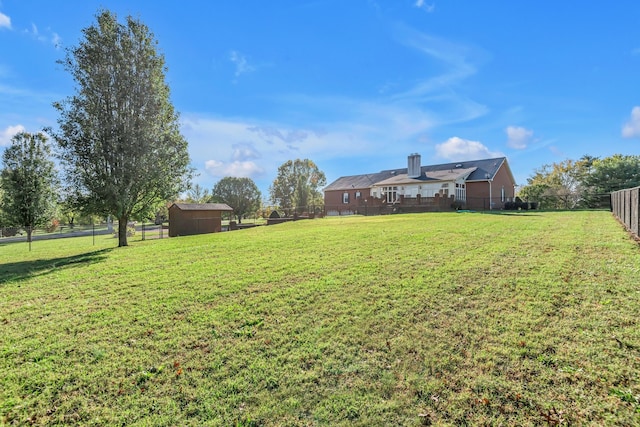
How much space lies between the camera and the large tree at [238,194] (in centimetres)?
5938

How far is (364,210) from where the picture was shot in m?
29.7

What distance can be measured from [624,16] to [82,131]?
21375mm

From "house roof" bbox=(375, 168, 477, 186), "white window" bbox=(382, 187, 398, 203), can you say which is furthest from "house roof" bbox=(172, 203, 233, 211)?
"house roof" bbox=(375, 168, 477, 186)

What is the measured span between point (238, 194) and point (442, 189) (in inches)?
1581

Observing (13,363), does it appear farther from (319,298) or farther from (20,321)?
(319,298)

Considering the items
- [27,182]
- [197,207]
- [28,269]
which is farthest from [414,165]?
[27,182]

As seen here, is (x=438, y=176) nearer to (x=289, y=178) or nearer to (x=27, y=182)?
(x=289, y=178)

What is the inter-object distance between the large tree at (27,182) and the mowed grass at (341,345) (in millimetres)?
24816

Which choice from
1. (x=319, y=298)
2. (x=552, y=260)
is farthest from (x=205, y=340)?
(x=552, y=260)

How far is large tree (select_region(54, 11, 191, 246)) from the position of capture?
13.9m

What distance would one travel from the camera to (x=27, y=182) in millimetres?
25438

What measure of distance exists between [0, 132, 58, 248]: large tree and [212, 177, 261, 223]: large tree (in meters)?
33.1

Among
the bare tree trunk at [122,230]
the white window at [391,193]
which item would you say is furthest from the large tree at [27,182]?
the white window at [391,193]

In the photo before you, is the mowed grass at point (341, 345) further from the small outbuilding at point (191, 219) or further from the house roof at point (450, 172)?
the house roof at point (450, 172)
